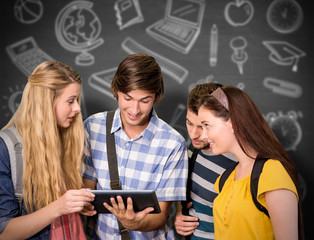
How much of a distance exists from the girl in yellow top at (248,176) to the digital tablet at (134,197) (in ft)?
1.11

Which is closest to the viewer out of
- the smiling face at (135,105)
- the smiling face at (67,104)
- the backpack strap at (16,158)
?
the backpack strap at (16,158)

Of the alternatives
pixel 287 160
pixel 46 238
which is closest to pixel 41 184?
pixel 46 238

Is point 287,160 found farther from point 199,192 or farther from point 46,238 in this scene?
point 46,238

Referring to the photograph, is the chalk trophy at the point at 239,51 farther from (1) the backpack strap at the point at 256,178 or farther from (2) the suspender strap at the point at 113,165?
(1) the backpack strap at the point at 256,178

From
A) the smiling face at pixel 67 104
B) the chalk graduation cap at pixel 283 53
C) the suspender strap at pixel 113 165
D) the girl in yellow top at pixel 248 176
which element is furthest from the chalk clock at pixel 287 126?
the smiling face at pixel 67 104

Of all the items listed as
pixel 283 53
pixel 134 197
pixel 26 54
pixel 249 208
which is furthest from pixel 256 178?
pixel 26 54

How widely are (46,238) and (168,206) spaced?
74 cm

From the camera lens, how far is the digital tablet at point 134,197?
1789mm

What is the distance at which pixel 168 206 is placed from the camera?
224cm

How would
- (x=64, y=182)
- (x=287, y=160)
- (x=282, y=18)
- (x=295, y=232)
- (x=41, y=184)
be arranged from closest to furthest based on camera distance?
(x=295, y=232), (x=287, y=160), (x=41, y=184), (x=64, y=182), (x=282, y=18)

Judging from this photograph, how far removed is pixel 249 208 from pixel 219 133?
15.5 inches

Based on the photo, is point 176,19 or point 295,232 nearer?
point 295,232

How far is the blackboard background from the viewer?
10.3ft

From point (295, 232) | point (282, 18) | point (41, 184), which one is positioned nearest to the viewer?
point (295, 232)
